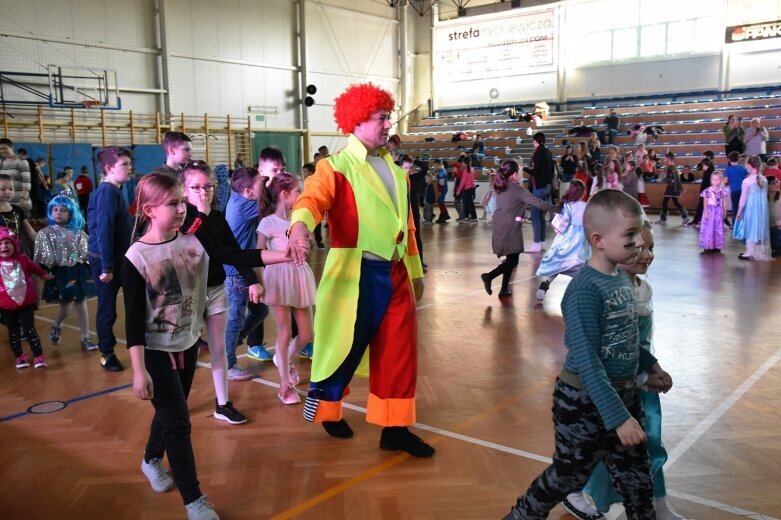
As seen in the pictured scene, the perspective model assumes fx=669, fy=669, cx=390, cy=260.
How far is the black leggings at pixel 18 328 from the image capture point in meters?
4.97

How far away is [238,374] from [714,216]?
805cm

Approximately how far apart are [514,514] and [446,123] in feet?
80.4

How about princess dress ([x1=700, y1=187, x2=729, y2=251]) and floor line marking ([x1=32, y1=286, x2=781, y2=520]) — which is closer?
floor line marking ([x1=32, y1=286, x2=781, y2=520])

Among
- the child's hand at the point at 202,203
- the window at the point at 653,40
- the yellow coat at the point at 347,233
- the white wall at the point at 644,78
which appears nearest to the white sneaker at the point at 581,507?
the yellow coat at the point at 347,233

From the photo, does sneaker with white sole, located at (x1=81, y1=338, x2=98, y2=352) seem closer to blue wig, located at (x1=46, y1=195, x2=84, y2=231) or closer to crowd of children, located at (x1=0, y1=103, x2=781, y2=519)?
crowd of children, located at (x1=0, y1=103, x2=781, y2=519)

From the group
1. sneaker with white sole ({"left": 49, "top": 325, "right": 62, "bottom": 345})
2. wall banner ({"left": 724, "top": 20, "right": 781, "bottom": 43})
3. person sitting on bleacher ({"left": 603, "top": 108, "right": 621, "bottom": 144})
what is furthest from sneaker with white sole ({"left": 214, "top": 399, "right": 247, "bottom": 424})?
wall banner ({"left": 724, "top": 20, "right": 781, "bottom": 43})

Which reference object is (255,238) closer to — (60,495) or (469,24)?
(60,495)

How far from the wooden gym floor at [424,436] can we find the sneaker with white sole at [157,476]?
65mm

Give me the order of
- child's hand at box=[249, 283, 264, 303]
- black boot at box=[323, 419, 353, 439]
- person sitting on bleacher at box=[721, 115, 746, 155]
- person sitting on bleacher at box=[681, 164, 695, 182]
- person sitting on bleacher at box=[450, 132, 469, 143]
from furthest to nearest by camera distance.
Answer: person sitting on bleacher at box=[450, 132, 469, 143]
person sitting on bleacher at box=[681, 164, 695, 182]
person sitting on bleacher at box=[721, 115, 746, 155]
black boot at box=[323, 419, 353, 439]
child's hand at box=[249, 283, 264, 303]

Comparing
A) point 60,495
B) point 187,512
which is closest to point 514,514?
point 187,512

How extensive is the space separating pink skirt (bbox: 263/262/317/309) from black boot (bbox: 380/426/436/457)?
1144 millimetres

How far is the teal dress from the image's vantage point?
96.0 inches

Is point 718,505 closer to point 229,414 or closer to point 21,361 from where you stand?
point 229,414

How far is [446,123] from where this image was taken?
2603cm
